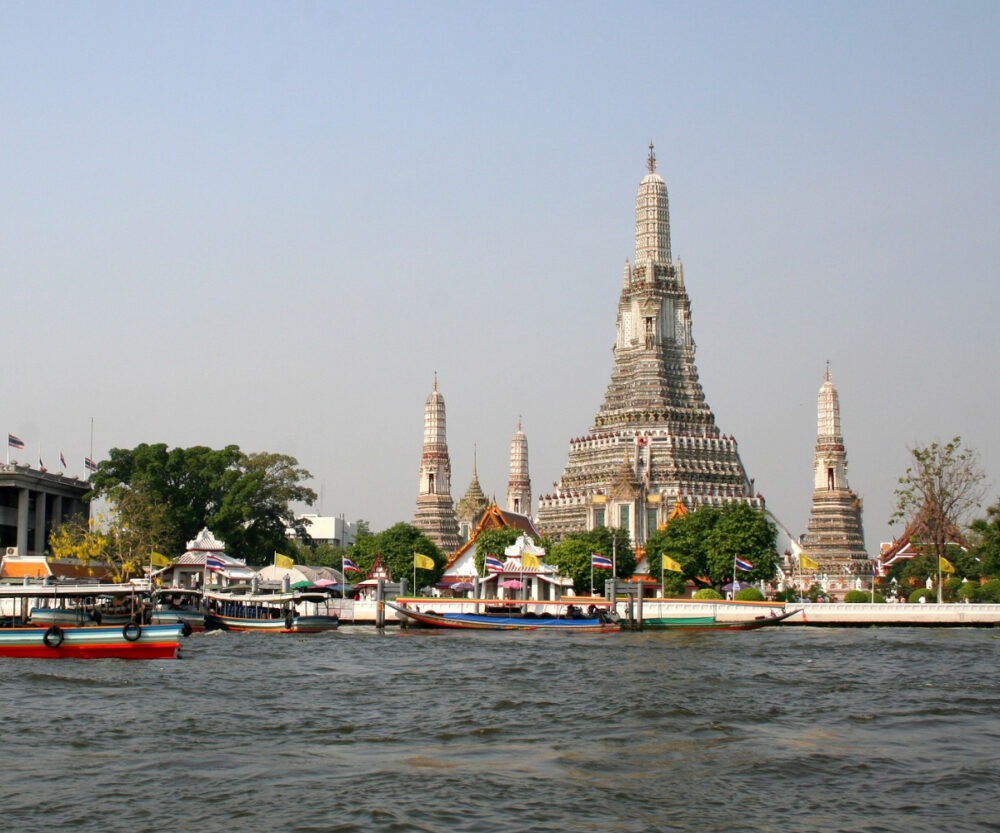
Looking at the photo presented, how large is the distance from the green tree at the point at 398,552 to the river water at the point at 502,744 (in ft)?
143

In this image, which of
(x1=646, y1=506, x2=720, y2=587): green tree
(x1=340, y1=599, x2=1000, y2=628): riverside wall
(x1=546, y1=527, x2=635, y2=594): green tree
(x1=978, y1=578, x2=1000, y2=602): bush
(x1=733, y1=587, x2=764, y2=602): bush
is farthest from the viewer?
(x1=546, y1=527, x2=635, y2=594): green tree

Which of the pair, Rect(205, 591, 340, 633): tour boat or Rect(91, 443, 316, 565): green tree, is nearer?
Rect(205, 591, 340, 633): tour boat

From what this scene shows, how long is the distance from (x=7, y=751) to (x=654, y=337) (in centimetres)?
9097

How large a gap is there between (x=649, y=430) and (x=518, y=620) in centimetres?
4739

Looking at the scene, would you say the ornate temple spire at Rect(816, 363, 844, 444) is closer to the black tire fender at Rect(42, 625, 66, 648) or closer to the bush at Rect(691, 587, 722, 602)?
the bush at Rect(691, 587, 722, 602)

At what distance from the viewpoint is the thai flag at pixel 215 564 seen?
7669cm

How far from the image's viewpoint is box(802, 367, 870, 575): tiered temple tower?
103312 millimetres

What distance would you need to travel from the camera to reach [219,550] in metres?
83.3

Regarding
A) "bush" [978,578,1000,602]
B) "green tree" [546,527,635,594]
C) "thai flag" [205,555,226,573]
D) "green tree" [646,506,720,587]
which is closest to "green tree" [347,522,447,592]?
"green tree" [546,527,635,594]

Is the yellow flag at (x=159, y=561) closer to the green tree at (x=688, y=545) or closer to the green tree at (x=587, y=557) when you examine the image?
the green tree at (x=587, y=557)

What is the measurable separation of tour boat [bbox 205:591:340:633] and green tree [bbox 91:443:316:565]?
91.5ft

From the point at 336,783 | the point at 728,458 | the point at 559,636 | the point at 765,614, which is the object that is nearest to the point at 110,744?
the point at 336,783

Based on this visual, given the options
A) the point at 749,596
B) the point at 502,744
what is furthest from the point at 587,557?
the point at 502,744

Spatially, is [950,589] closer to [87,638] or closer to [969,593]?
[969,593]
